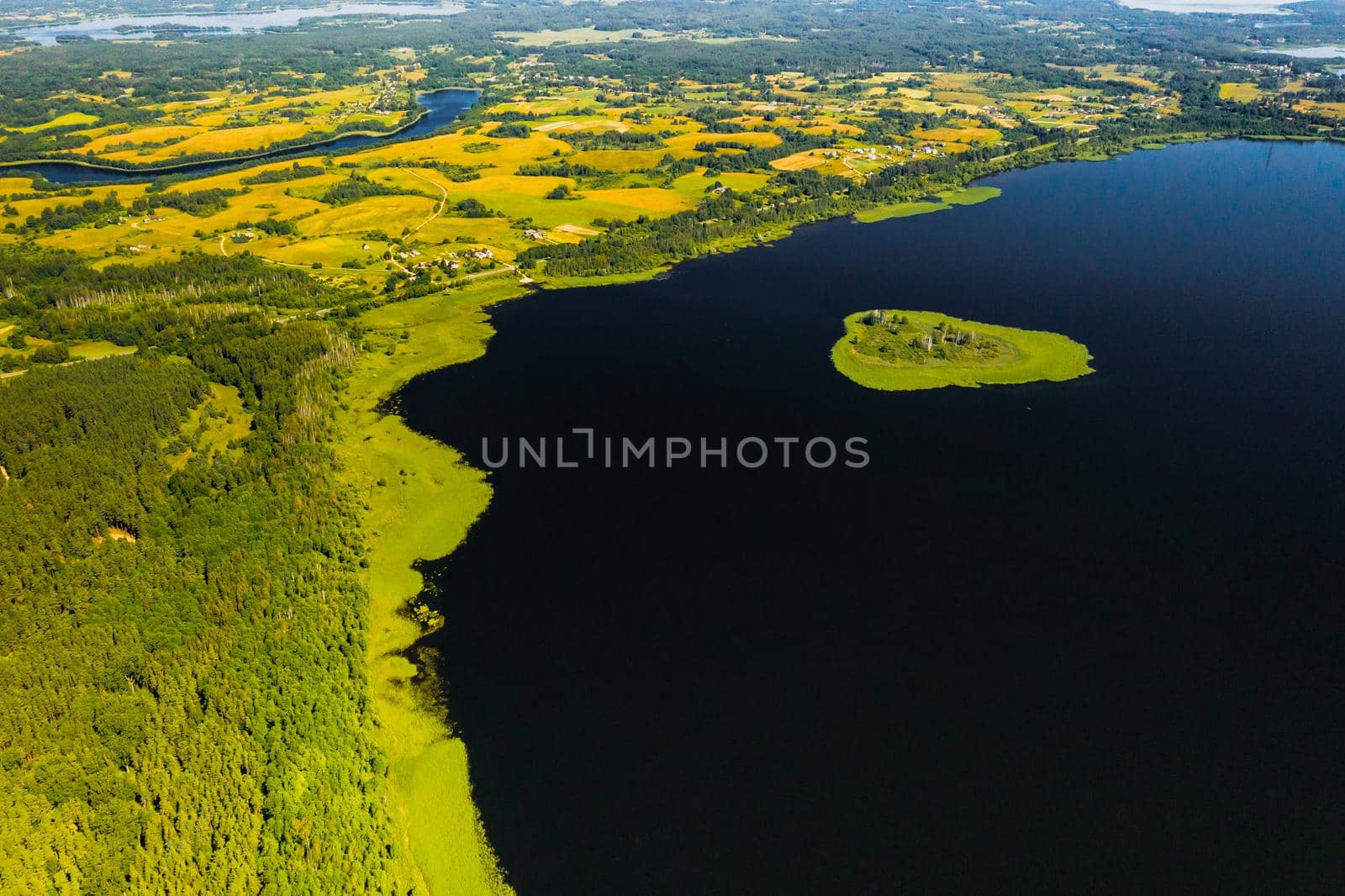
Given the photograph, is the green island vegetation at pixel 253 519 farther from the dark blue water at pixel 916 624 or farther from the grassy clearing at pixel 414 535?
the dark blue water at pixel 916 624

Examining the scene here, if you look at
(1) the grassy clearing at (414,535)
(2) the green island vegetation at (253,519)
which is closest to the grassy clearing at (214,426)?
(2) the green island vegetation at (253,519)

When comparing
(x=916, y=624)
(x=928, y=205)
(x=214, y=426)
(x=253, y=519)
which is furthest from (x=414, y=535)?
(x=928, y=205)

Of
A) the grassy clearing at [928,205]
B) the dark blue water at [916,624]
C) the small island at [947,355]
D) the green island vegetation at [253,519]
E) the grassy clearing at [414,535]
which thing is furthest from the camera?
the grassy clearing at [928,205]

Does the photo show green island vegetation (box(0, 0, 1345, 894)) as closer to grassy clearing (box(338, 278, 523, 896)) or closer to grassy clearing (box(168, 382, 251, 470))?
grassy clearing (box(338, 278, 523, 896))

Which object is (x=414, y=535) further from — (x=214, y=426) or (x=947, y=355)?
(x=947, y=355)

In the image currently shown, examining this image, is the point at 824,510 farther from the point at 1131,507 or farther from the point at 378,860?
the point at 378,860

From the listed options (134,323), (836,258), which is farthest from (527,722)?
(836,258)
